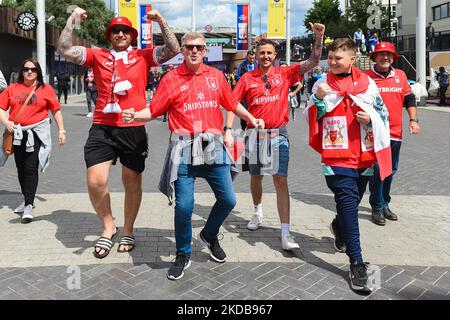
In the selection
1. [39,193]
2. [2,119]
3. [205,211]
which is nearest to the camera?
[2,119]

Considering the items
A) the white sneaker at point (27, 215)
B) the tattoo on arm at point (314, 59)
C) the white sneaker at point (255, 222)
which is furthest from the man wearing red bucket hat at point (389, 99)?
the white sneaker at point (27, 215)

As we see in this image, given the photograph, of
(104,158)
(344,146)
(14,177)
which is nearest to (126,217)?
(104,158)

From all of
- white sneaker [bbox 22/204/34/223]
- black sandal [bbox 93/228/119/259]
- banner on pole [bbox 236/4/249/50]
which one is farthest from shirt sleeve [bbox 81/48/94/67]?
banner on pole [bbox 236/4/249/50]

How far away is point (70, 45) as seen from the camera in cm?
447

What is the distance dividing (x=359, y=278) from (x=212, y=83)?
1812 mm

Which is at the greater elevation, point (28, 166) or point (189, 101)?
point (189, 101)

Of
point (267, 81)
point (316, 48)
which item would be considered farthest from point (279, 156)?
point (316, 48)

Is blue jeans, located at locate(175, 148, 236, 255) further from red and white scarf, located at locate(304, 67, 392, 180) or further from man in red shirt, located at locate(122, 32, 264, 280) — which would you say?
red and white scarf, located at locate(304, 67, 392, 180)

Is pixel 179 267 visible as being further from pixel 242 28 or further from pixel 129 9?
pixel 242 28

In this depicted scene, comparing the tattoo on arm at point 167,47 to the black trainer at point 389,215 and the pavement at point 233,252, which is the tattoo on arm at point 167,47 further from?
the black trainer at point 389,215

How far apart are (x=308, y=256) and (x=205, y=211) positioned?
188 centimetres

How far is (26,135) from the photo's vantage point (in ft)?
19.0

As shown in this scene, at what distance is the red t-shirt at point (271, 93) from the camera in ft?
15.9

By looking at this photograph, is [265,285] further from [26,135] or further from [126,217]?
[26,135]
